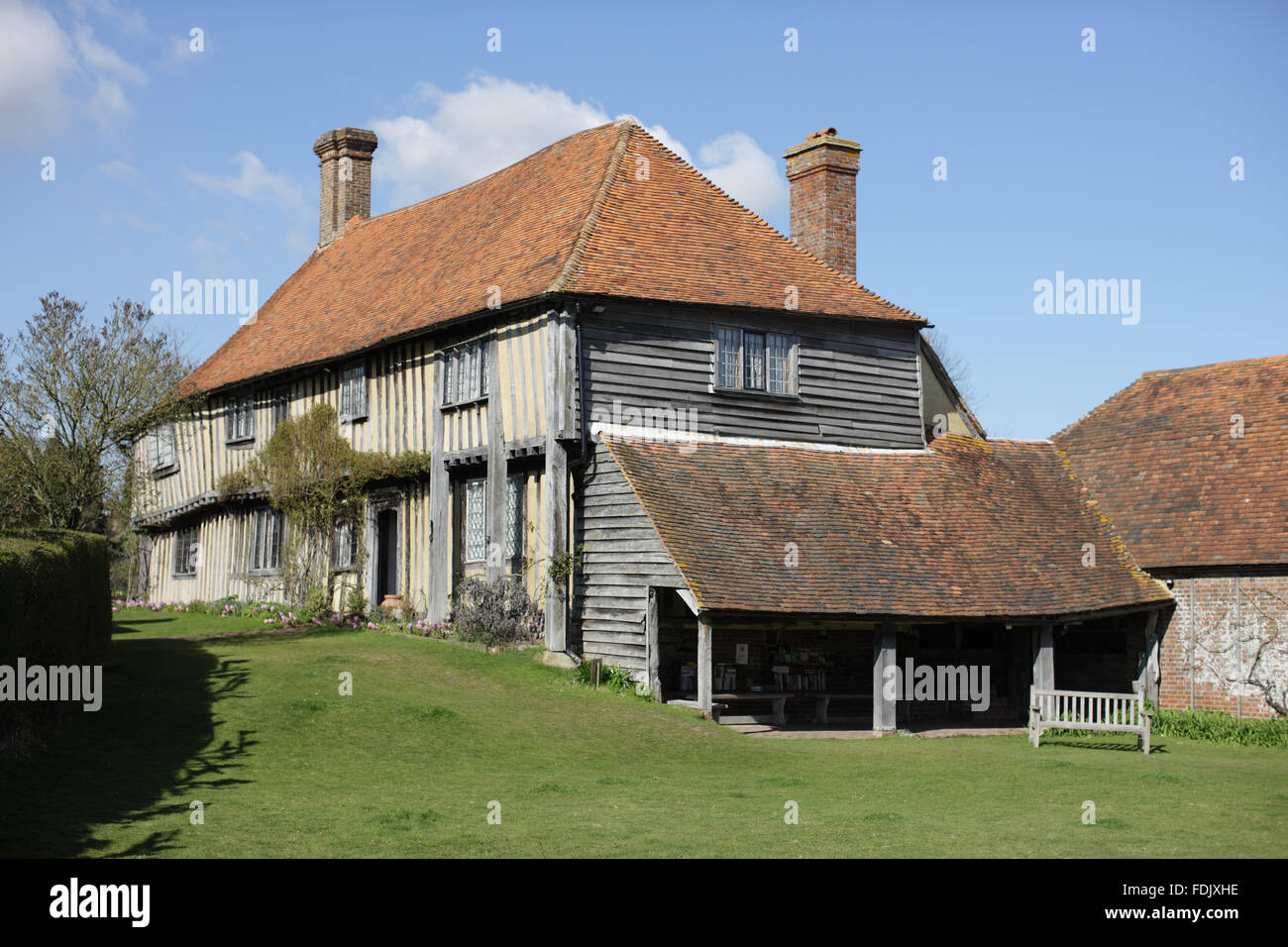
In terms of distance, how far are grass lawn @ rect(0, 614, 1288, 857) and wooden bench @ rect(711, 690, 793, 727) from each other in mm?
940

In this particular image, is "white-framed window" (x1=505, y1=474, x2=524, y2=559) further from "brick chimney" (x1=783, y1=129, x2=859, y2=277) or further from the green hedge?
the green hedge

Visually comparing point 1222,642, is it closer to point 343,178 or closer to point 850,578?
point 850,578

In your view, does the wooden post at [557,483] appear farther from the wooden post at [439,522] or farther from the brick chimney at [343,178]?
the brick chimney at [343,178]

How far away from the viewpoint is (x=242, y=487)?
3012cm

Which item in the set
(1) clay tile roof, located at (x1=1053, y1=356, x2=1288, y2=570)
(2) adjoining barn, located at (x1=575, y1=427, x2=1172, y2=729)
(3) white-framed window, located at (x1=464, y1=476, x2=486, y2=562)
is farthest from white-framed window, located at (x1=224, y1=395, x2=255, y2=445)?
(1) clay tile roof, located at (x1=1053, y1=356, x2=1288, y2=570)

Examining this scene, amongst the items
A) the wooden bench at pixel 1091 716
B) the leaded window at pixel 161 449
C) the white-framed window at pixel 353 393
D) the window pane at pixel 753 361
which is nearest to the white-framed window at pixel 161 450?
the leaded window at pixel 161 449

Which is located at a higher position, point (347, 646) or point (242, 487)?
point (242, 487)

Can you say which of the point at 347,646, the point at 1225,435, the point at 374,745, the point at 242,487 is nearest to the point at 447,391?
the point at 347,646

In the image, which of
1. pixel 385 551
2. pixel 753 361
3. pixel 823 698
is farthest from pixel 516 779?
pixel 385 551

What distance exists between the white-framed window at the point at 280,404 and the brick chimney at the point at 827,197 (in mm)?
12233

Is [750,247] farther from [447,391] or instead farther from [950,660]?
[950,660]

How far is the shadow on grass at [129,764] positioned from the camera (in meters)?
10.5

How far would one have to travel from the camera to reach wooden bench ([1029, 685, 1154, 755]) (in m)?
20.1

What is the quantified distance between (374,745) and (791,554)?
800 cm
